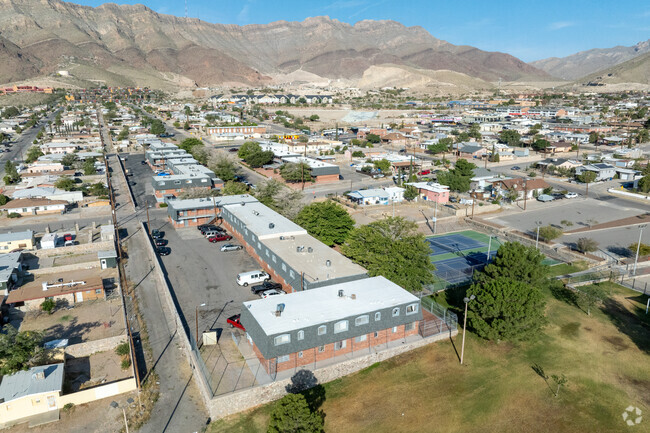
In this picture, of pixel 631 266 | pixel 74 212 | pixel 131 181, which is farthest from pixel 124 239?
pixel 631 266

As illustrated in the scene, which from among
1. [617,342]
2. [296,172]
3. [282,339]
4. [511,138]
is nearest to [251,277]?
[282,339]

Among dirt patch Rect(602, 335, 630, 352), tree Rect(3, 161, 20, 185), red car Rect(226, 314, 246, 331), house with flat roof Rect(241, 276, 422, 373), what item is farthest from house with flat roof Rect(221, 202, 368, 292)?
tree Rect(3, 161, 20, 185)

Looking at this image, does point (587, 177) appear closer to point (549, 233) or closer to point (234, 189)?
point (549, 233)

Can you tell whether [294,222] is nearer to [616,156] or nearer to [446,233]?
[446,233]

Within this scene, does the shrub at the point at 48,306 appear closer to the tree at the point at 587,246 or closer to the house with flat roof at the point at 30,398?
the house with flat roof at the point at 30,398

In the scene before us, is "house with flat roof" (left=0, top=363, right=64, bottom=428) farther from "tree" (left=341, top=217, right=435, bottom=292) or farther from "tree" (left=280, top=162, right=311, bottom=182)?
"tree" (left=280, top=162, right=311, bottom=182)
